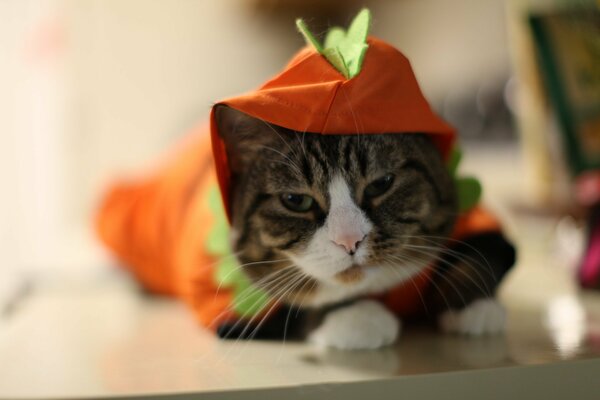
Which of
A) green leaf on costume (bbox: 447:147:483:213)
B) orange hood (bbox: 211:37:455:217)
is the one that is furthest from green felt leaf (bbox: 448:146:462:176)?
orange hood (bbox: 211:37:455:217)

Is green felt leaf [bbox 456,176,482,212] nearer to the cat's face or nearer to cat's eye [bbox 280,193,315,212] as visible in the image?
the cat's face

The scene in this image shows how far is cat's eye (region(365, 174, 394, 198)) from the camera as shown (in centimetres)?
63

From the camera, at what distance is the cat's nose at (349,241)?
1.95ft

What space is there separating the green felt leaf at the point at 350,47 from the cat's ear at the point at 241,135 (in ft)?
0.34

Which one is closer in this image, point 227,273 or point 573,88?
point 227,273

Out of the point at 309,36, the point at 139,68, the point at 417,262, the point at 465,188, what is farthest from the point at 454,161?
the point at 139,68

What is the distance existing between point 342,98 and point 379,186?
108 mm

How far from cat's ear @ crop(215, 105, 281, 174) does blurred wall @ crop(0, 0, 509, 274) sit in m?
1.06

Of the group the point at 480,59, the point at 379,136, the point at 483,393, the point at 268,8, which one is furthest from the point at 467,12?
the point at 483,393

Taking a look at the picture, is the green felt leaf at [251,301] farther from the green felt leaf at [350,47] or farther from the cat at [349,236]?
the green felt leaf at [350,47]

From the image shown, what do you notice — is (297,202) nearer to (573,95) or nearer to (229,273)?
(229,273)

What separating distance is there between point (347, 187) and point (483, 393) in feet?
0.76

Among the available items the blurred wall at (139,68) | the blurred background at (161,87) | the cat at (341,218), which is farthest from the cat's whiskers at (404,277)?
the blurred wall at (139,68)

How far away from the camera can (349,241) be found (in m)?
0.60
